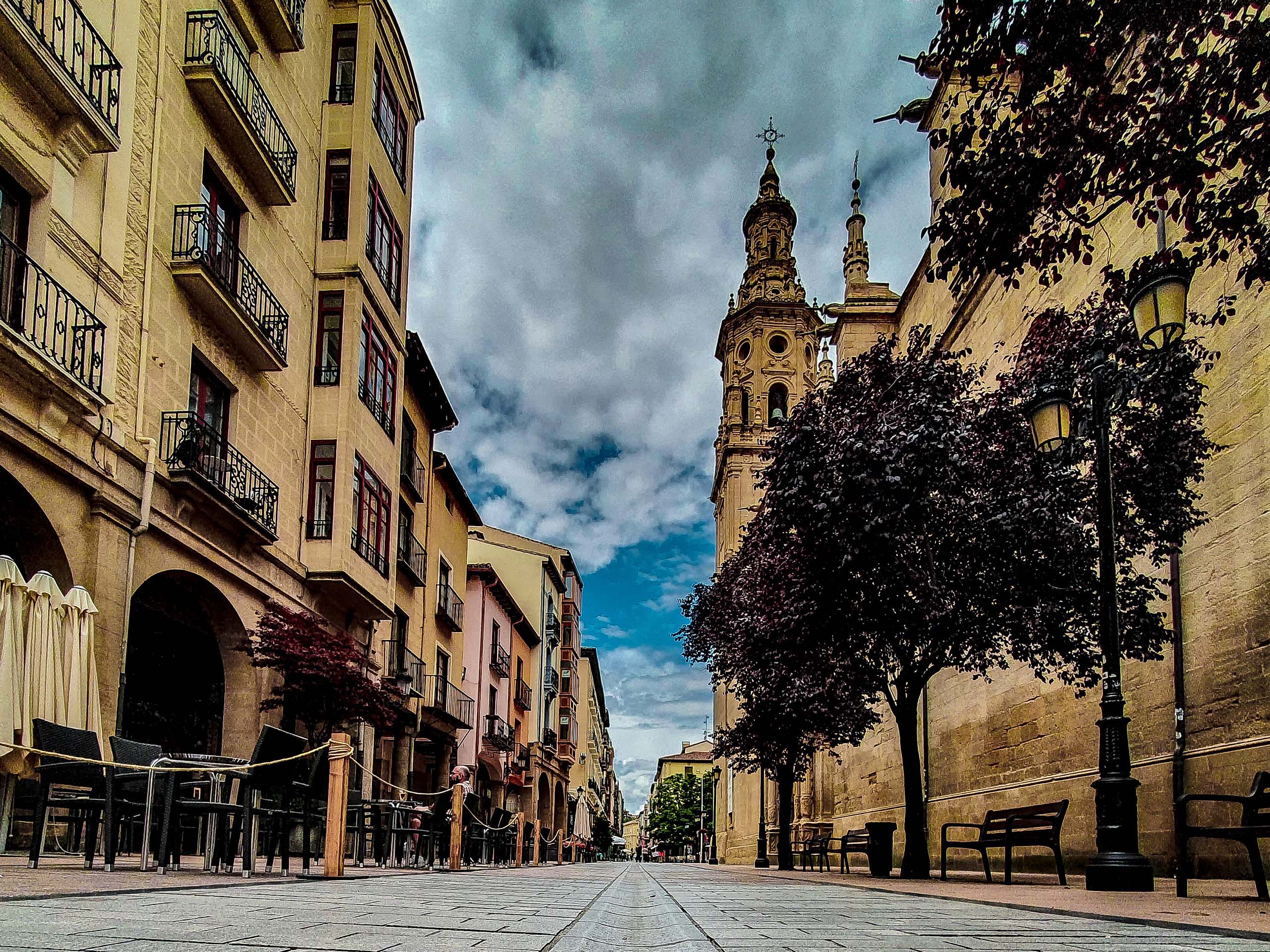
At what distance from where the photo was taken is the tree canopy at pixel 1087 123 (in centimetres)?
604

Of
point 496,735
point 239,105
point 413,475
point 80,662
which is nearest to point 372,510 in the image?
point 413,475

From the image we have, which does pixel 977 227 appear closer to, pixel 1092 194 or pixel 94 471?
pixel 1092 194

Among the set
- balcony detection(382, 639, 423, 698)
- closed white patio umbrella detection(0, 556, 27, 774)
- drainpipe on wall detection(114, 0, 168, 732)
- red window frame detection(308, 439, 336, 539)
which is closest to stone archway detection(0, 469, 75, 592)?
drainpipe on wall detection(114, 0, 168, 732)

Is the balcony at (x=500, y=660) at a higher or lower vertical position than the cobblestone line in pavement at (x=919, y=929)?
higher

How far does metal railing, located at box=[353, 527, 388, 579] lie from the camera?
19.2 metres

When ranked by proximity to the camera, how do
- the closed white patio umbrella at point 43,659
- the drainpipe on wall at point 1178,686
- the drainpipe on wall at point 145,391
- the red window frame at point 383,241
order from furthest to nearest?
the red window frame at point 383,241 → the drainpipe on wall at point 1178,686 → the drainpipe on wall at point 145,391 → the closed white patio umbrella at point 43,659

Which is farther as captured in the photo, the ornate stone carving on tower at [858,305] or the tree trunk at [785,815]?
the ornate stone carving on tower at [858,305]

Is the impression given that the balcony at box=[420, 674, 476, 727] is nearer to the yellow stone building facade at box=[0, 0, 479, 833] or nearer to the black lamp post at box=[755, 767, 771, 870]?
the yellow stone building facade at box=[0, 0, 479, 833]

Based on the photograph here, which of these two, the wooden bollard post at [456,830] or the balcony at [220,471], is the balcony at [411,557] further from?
the wooden bollard post at [456,830]

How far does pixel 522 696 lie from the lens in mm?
45469

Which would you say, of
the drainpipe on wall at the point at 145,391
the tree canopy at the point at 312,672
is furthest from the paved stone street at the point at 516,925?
the tree canopy at the point at 312,672

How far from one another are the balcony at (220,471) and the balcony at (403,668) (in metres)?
5.66

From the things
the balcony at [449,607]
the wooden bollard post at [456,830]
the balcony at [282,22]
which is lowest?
the wooden bollard post at [456,830]

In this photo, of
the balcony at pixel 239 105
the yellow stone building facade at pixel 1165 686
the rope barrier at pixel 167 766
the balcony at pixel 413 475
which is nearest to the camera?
the rope barrier at pixel 167 766
